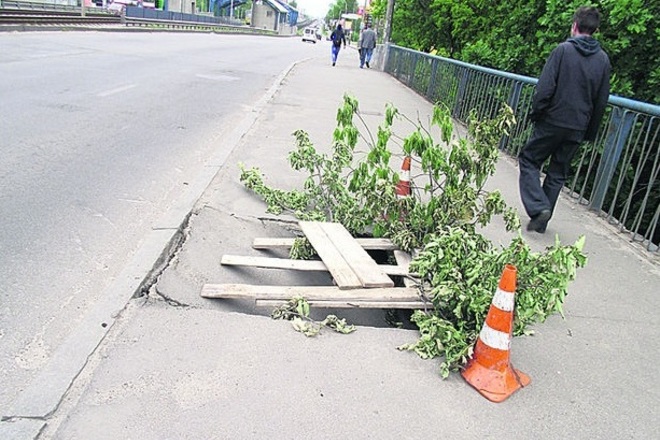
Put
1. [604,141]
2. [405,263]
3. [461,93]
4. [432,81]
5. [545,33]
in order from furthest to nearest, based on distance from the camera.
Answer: [432,81] < [461,93] < [545,33] < [604,141] < [405,263]

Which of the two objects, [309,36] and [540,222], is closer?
[540,222]

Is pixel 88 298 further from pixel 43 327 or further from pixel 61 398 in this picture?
pixel 61 398

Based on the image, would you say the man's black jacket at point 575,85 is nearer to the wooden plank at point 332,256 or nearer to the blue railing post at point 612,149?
the blue railing post at point 612,149

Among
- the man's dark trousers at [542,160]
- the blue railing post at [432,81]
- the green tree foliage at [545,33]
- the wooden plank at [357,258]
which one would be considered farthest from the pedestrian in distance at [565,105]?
the blue railing post at [432,81]

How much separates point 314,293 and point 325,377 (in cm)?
80

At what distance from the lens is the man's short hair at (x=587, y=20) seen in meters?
4.81

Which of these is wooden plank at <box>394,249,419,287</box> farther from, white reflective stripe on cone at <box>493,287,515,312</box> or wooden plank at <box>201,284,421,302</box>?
white reflective stripe on cone at <box>493,287,515,312</box>

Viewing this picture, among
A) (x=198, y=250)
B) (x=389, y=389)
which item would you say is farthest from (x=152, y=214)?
(x=389, y=389)

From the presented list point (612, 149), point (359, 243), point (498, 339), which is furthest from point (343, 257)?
point (612, 149)

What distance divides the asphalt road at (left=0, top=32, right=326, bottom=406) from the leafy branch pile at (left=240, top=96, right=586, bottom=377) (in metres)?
1.32

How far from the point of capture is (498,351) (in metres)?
2.85

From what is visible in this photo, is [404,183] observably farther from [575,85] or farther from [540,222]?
[575,85]

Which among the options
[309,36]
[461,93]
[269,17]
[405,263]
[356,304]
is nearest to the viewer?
[356,304]

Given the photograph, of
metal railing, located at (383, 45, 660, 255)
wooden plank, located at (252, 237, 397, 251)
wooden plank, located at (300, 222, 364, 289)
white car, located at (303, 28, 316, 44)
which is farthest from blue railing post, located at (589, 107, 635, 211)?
white car, located at (303, 28, 316, 44)
